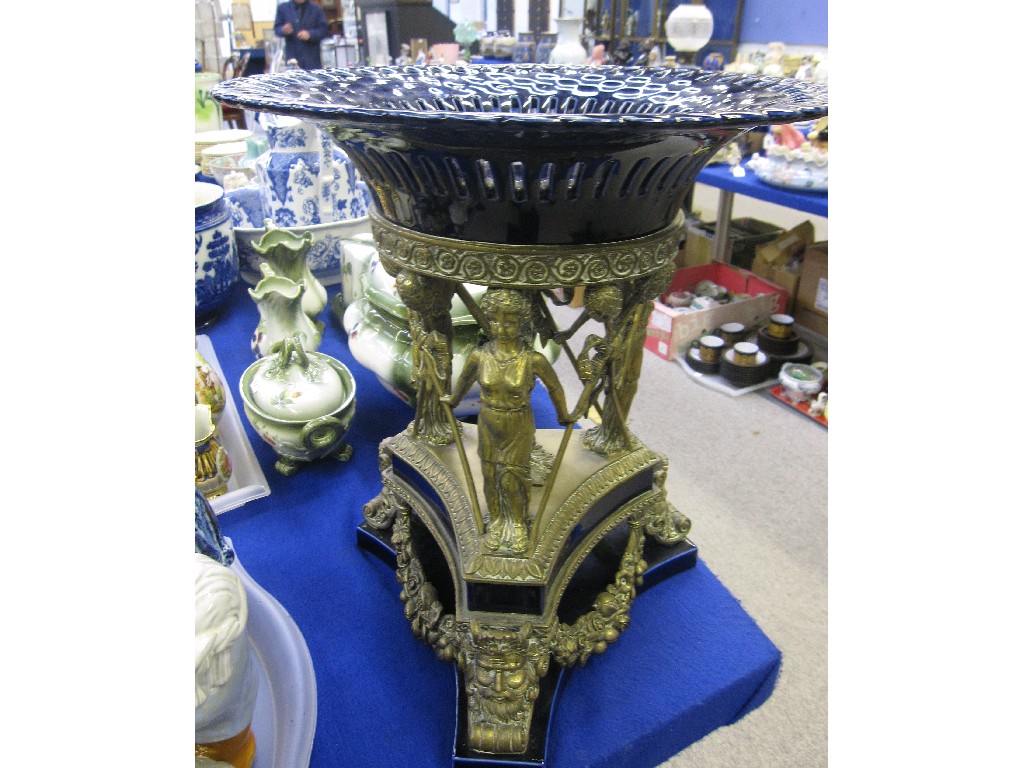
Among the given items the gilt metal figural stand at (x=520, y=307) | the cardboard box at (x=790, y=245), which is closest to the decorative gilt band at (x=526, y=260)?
the gilt metal figural stand at (x=520, y=307)

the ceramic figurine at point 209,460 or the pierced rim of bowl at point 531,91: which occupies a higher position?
the pierced rim of bowl at point 531,91

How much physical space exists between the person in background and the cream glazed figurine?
3.52 m

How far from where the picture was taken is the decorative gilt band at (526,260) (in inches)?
23.7

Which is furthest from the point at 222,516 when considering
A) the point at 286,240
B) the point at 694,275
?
the point at 694,275

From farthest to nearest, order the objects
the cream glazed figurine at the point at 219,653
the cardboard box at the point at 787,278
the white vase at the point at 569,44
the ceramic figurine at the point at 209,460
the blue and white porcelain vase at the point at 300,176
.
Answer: the white vase at the point at 569,44
the cardboard box at the point at 787,278
the blue and white porcelain vase at the point at 300,176
the ceramic figurine at the point at 209,460
the cream glazed figurine at the point at 219,653

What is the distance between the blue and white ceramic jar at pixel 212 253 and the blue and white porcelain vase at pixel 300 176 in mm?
122

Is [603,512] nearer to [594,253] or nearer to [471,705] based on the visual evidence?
[471,705]

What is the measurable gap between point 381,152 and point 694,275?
6.35 feet

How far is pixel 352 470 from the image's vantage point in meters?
1.17

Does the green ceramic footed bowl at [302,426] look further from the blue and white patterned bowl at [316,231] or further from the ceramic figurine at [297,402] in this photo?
the blue and white patterned bowl at [316,231]

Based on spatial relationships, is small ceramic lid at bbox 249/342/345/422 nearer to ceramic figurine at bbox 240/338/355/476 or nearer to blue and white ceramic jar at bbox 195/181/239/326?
ceramic figurine at bbox 240/338/355/476

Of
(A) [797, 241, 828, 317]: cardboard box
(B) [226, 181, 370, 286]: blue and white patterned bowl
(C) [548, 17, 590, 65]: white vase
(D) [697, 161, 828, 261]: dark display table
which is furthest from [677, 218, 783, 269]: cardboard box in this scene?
(B) [226, 181, 370, 286]: blue and white patterned bowl

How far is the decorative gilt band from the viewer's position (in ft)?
1.98

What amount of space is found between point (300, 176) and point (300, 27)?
2.39m
